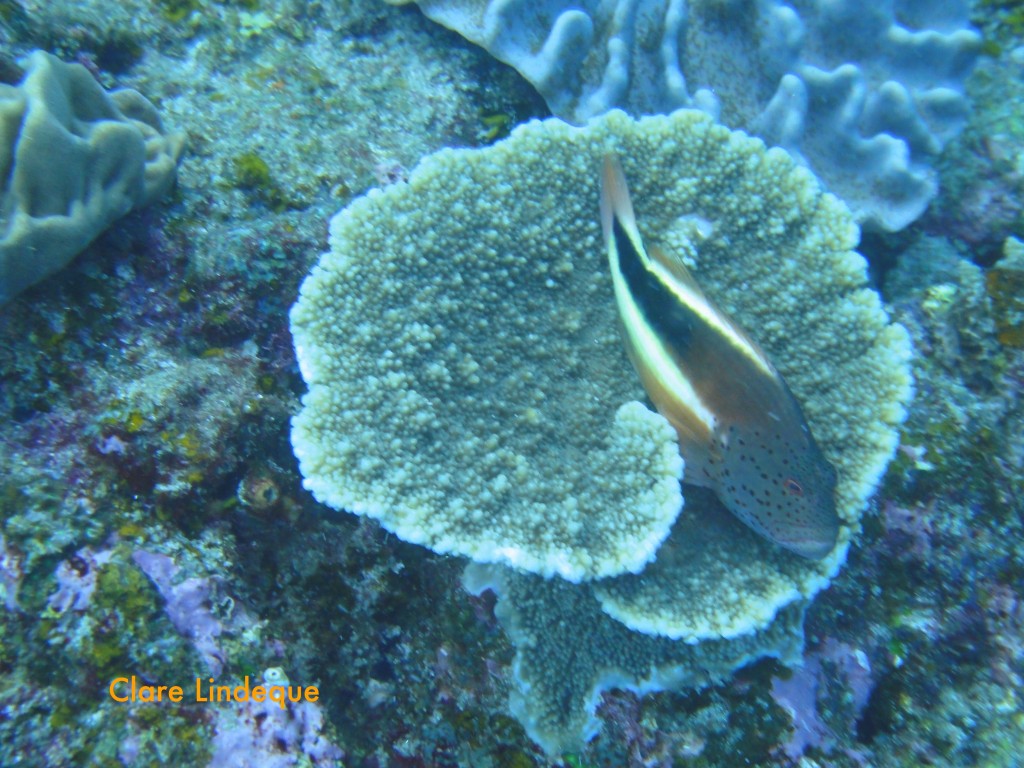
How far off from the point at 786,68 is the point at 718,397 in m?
2.58

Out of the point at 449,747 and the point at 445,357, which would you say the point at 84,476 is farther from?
the point at 449,747

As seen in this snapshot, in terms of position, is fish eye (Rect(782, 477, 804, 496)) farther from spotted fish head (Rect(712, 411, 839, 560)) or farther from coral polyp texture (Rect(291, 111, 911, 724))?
coral polyp texture (Rect(291, 111, 911, 724))

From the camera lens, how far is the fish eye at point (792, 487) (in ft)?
7.19

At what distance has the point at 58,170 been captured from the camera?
2.25 m

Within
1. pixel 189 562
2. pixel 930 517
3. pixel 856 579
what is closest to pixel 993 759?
pixel 856 579

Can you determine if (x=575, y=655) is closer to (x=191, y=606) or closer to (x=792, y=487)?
(x=792, y=487)

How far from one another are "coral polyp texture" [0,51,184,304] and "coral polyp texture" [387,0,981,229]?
73.9 inches

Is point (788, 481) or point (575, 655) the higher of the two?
point (788, 481)

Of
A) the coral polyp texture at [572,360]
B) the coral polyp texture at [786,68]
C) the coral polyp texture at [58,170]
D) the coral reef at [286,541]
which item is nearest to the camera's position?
the coral reef at [286,541]

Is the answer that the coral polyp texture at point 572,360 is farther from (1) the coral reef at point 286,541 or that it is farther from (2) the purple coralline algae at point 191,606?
(2) the purple coralline algae at point 191,606

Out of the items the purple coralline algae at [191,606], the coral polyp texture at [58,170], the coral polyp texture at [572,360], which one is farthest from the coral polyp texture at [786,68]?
the purple coralline algae at [191,606]

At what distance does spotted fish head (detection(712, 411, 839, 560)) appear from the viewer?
2201mm

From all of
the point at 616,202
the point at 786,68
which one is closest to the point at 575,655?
the point at 616,202

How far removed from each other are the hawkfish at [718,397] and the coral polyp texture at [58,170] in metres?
2.08
